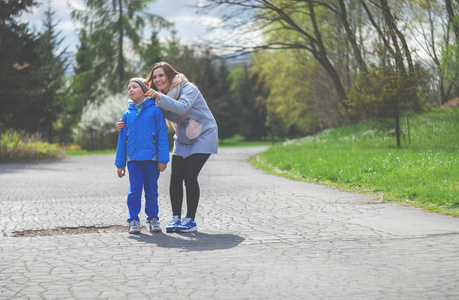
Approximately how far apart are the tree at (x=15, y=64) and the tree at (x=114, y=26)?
17.3 m

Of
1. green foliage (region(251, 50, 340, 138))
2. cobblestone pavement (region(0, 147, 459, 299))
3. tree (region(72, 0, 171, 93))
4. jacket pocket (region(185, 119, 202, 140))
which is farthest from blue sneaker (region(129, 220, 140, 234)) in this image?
tree (region(72, 0, 171, 93))

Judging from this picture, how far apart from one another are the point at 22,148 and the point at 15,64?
3.89 m

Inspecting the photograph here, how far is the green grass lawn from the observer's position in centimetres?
825

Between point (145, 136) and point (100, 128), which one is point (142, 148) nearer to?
point (145, 136)

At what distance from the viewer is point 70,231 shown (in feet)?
20.9

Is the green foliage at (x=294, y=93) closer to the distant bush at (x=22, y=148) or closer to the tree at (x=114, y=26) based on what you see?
the tree at (x=114, y=26)

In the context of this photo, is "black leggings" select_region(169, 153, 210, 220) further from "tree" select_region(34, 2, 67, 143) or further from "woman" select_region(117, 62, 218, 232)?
"tree" select_region(34, 2, 67, 143)

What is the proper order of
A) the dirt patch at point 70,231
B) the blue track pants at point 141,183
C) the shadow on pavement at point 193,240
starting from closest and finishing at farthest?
the shadow on pavement at point 193,240 → the dirt patch at point 70,231 → the blue track pants at point 141,183

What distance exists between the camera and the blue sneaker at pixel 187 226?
6148 mm

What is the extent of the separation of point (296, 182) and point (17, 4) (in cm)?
1870

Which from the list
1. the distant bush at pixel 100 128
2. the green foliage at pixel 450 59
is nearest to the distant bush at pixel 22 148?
the distant bush at pixel 100 128

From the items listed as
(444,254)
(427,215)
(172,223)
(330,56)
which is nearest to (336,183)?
(427,215)

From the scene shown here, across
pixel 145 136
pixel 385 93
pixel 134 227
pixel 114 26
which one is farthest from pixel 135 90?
pixel 114 26

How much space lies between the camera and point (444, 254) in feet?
15.5
